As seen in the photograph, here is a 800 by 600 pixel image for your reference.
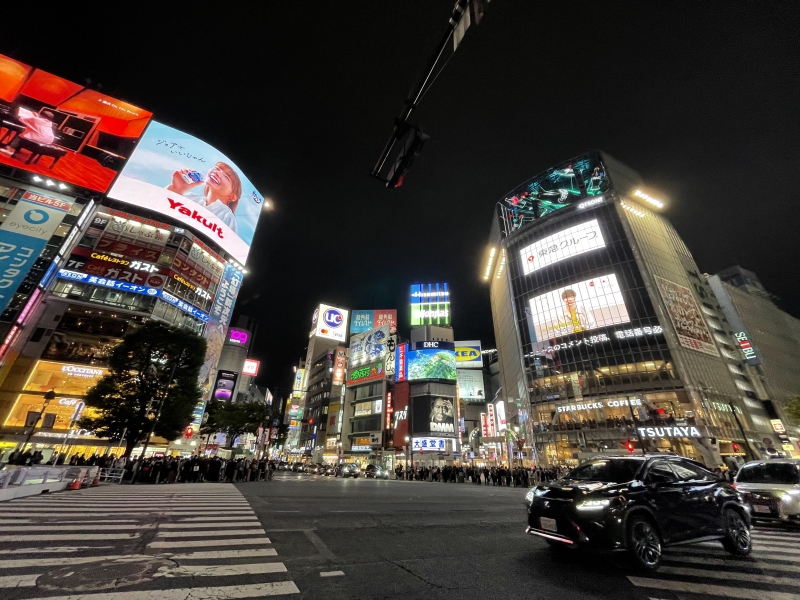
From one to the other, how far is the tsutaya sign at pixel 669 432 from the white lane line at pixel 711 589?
160 feet

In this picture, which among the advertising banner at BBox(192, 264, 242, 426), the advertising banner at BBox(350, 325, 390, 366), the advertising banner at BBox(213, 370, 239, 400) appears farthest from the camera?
the advertising banner at BBox(350, 325, 390, 366)

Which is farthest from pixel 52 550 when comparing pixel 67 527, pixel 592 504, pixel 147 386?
pixel 147 386

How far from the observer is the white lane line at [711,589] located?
3.94 meters

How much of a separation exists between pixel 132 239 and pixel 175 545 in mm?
50730

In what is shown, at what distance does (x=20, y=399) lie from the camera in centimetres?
3278

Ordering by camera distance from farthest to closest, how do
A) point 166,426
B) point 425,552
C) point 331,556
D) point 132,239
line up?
point 132,239
point 166,426
point 425,552
point 331,556

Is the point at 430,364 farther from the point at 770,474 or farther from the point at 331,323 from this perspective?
the point at 770,474

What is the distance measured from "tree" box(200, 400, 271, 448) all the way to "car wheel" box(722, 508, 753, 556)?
48.4 m

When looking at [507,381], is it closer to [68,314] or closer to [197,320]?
[197,320]

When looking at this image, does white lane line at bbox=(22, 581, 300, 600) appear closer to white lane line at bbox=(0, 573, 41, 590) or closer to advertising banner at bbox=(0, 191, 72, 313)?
white lane line at bbox=(0, 573, 41, 590)

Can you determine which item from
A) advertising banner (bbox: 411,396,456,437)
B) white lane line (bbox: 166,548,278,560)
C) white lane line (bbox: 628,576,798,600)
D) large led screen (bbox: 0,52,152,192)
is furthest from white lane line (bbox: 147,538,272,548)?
advertising banner (bbox: 411,396,456,437)

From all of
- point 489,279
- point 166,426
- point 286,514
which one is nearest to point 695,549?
point 286,514

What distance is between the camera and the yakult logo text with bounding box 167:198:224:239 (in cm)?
4500

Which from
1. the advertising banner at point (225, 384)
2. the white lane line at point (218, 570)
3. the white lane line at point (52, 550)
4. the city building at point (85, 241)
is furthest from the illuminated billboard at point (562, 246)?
the white lane line at point (52, 550)
